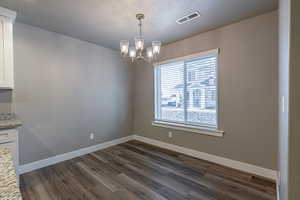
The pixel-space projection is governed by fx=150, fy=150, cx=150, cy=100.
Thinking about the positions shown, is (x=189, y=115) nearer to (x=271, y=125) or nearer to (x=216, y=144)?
(x=216, y=144)

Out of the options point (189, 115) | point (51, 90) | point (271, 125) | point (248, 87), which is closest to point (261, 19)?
point (248, 87)

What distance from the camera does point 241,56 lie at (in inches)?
103

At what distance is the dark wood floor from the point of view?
6.80 ft

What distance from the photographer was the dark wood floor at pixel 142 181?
2072mm

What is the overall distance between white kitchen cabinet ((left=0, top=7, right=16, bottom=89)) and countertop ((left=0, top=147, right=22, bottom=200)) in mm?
1850

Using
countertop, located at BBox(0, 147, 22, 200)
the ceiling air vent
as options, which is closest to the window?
the ceiling air vent

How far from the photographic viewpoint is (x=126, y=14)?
2.38m

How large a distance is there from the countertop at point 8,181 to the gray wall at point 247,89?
295 cm

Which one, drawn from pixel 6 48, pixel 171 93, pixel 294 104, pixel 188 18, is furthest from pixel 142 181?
pixel 6 48

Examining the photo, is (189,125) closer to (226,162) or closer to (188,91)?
(188,91)

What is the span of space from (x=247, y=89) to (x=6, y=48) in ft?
12.7

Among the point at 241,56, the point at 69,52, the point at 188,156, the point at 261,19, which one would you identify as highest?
the point at 261,19

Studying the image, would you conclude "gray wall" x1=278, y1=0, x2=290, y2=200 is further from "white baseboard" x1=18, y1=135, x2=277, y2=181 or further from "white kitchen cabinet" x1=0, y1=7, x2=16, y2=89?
"white kitchen cabinet" x1=0, y1=7, x2=16, y2=89

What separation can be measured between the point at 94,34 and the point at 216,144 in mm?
3321
